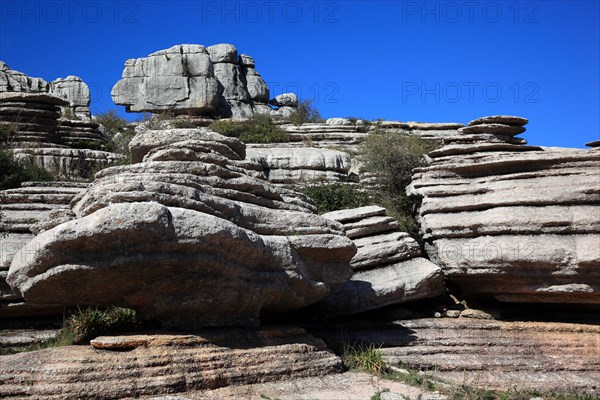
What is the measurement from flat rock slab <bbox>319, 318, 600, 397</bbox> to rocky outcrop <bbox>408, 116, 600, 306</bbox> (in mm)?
756

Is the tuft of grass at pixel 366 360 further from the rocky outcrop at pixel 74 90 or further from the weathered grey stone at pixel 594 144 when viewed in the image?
the rocky outcrop at pixel 74 90

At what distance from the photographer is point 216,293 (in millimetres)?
7289

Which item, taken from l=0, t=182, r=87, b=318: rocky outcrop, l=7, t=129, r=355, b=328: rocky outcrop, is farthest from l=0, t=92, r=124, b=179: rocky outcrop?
l=7, t=129, r=355, b=328: rocky outcrop

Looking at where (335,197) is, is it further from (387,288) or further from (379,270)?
(387,288)

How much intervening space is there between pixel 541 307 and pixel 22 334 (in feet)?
31.5

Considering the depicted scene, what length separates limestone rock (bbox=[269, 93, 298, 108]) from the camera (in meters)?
45.3

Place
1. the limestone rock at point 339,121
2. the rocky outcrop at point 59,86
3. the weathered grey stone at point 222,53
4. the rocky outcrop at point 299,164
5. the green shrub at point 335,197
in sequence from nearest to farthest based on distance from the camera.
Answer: the green shrub at point 335,197
the rocky outcrop at point 299,164
the limestone rock at point 339,121
the rocky outcrop at point 59,86
the weathered grey stone at point 222,53

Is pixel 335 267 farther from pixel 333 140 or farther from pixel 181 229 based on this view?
pixel 333 140

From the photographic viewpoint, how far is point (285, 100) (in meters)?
45.8

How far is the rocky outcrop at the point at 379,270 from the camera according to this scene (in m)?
10.0

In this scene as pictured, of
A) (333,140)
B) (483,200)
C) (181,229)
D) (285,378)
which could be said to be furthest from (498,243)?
(333,140)

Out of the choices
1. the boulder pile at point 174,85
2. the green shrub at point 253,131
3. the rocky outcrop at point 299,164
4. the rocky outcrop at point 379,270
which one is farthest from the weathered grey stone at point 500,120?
the boulder pile at point 174,85

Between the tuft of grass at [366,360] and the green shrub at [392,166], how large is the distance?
6596 mm

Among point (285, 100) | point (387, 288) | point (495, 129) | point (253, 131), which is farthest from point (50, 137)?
point (285, 100)
